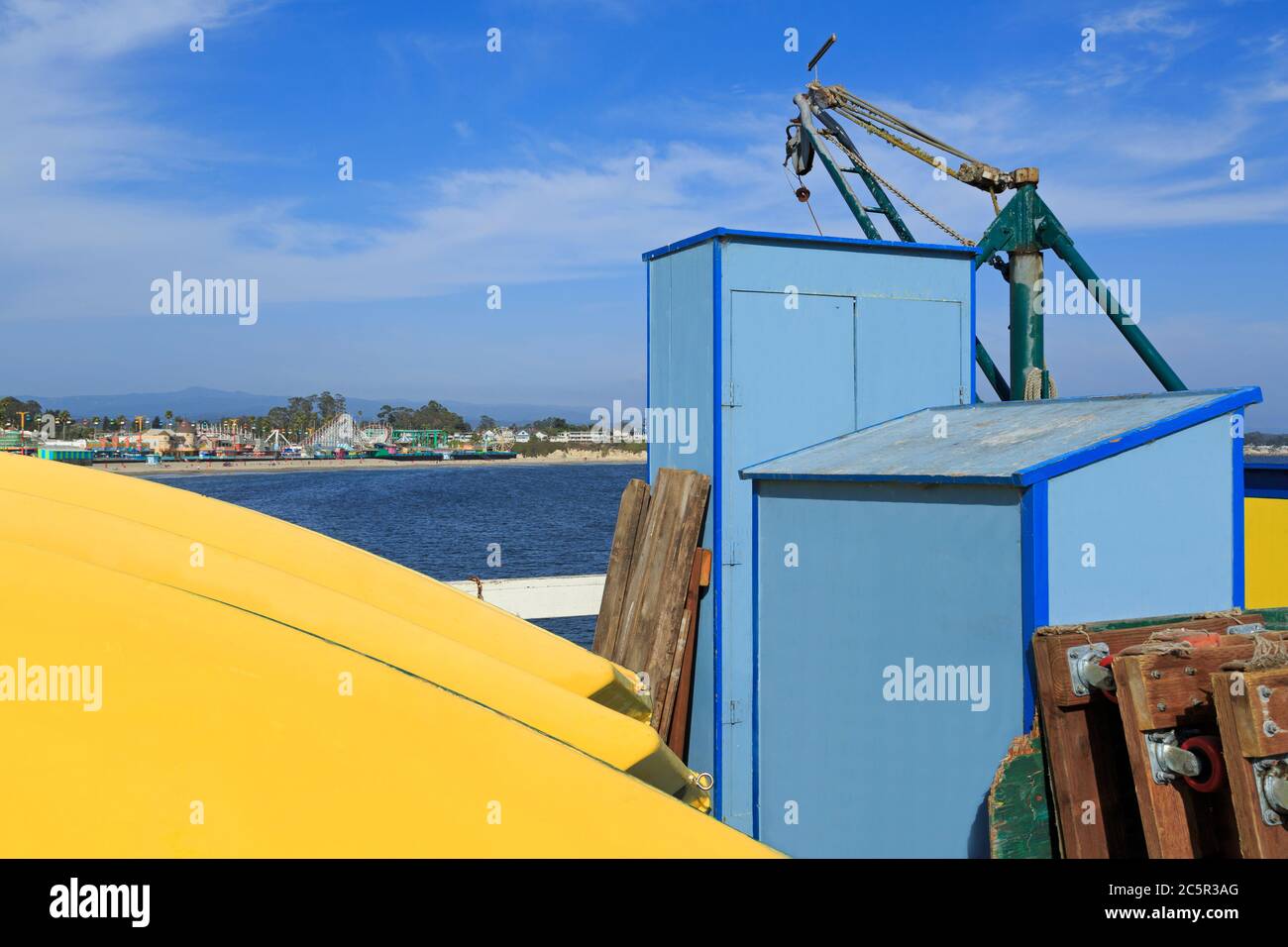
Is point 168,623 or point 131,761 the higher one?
point 168,623

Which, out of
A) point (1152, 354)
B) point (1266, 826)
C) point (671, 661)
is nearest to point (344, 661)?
point (1266, 826)

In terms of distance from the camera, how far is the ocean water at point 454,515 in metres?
45.4

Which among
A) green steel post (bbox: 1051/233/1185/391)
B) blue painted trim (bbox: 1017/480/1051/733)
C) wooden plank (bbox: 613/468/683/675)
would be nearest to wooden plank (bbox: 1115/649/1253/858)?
blue painted trim (bbox: 1017/480/1051/733)

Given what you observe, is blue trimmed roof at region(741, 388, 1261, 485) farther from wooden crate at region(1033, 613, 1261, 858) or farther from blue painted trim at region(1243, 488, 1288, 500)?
blue painted trim at region(1243, 488, 1288, 500)

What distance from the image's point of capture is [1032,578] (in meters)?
4.09

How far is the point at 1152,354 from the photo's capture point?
1169 cm

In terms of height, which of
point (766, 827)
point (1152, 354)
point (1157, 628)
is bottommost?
point (766, 827)

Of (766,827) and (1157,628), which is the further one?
(766,827)

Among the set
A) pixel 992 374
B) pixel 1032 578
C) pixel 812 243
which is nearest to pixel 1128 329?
pixel 992 374

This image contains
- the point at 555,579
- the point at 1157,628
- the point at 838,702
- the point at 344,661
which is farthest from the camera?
the point at 555,579

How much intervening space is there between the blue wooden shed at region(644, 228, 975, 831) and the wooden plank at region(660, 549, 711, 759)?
0.20 ft

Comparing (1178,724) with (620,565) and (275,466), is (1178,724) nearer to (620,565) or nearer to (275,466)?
(620,565)
